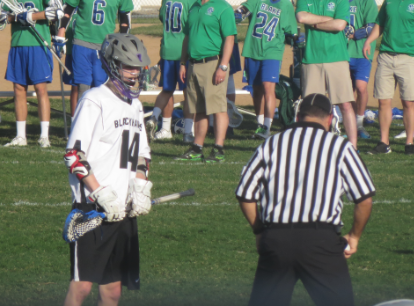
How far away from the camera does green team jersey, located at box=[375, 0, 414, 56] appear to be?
954 centimetres

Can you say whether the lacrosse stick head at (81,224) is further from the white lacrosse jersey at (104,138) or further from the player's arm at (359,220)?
the player's arm at (359,220)

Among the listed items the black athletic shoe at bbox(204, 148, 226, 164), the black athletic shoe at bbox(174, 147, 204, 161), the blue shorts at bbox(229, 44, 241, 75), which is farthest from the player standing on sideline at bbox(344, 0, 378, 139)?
the black athletic shoe at bbox(174, 147, 204, 161)

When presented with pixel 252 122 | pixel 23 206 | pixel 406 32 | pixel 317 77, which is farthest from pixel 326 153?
pixel 252 122

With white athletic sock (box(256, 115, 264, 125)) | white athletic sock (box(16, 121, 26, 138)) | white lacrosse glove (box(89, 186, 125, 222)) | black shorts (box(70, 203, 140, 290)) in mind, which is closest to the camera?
white lacrosse glove (box(89, 186, 125, 222))

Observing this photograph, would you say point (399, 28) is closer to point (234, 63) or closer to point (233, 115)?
point (234, 63)

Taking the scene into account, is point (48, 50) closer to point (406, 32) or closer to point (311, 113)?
point (406, 32)

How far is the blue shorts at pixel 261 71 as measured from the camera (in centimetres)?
1049

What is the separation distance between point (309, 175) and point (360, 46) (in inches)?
327

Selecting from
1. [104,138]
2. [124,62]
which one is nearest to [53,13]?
[124,62]

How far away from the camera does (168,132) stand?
11.0 meters

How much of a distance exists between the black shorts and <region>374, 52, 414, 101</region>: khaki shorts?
20.8 ft

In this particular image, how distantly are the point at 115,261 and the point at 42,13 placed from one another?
20.5ft

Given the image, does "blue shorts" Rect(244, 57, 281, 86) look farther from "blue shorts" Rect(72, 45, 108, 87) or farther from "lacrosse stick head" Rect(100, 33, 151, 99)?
"lacrosse stick head" Rect(100, 33, 151, 99)

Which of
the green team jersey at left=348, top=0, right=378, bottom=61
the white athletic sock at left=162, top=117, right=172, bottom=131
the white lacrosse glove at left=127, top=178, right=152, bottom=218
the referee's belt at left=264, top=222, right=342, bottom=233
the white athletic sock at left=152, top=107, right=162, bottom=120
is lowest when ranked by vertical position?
the white athletic sock at left=162, top=117, right=172, bottom=131
